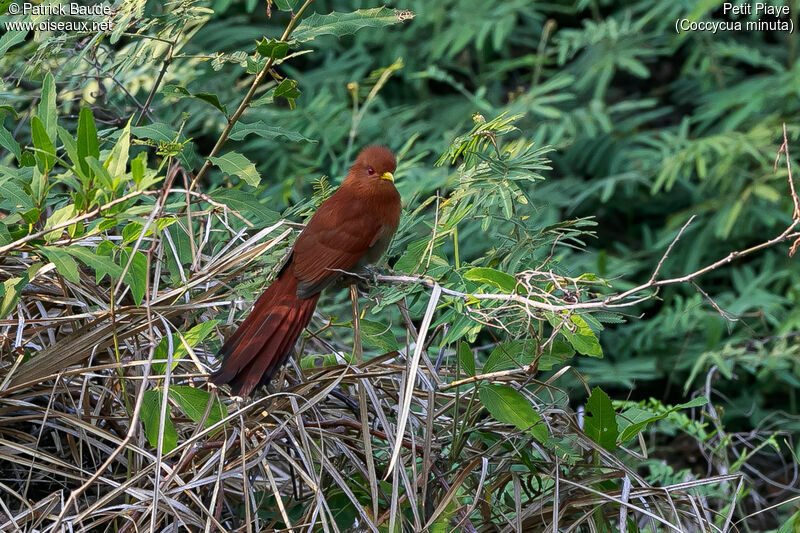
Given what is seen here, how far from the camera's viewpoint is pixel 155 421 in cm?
156

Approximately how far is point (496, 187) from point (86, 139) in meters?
0.82

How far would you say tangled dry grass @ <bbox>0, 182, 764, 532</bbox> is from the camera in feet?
5.01

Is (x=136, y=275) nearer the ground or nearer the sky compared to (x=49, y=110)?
nearer the ground

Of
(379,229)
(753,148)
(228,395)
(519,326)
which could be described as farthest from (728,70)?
(228,395)

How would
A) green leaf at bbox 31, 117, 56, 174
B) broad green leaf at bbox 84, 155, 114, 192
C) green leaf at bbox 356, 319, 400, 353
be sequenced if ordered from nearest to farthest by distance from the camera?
broad green leaf at bbox 84, 155, 114, 192 < green leaf at bbox 31, 117, 56, 174 < green leaf at bbox 356, 319, 400, 353

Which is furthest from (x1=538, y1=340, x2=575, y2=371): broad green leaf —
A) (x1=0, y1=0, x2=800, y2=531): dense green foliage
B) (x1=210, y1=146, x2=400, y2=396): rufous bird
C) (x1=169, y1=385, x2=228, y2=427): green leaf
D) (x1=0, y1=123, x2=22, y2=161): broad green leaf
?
(x1=0, y1=123, x2=22, y2=161): broad green leaf

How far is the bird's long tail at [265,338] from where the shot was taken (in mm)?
1635

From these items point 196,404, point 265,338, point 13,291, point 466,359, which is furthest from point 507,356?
point 13,291

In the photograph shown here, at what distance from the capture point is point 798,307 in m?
3.89

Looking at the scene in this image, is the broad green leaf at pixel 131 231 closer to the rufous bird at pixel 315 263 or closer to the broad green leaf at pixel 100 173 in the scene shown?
the broad green leaf at pixel 100 173

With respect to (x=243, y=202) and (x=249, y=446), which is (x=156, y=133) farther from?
(x=249, y=446)

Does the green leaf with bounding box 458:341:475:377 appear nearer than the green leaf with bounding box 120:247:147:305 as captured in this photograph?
No

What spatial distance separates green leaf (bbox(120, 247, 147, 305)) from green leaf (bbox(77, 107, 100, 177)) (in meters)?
0.18

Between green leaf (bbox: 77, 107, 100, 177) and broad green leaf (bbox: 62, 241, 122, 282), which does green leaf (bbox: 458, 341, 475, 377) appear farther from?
green leaf (bbox: 77, 107, 100, 177)
